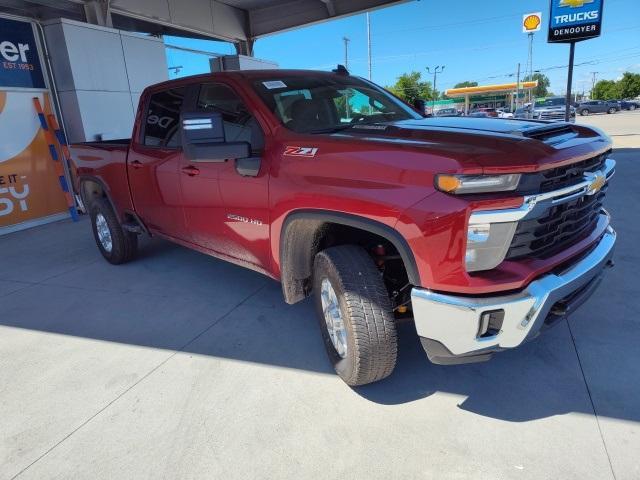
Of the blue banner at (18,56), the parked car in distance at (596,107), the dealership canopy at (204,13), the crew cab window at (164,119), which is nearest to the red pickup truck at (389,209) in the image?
the crew cab window at (164,119)

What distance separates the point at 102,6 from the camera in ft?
28.3

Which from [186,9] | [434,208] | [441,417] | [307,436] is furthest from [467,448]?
[186,9]

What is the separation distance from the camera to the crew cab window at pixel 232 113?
3076mm

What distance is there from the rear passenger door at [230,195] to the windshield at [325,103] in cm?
22

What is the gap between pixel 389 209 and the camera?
7.22 ft

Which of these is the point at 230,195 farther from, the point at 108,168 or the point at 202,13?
the point at 202,13

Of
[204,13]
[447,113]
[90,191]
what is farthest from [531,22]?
[90,191]

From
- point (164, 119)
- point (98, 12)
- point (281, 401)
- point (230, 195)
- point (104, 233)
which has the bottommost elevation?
point (281, 401)

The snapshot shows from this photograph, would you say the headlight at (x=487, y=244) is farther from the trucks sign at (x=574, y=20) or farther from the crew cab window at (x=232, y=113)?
the trucks sign at (x=574, y=20)

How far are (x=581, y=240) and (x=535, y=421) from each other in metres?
1.04

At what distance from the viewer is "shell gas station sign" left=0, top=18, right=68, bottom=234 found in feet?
24.2

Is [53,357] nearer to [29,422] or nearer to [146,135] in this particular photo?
[29,422]

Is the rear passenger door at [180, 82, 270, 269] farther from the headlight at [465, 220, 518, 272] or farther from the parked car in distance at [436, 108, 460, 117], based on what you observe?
the parked car in distance at [436, 108, 460, 117]

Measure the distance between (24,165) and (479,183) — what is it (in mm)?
8217
